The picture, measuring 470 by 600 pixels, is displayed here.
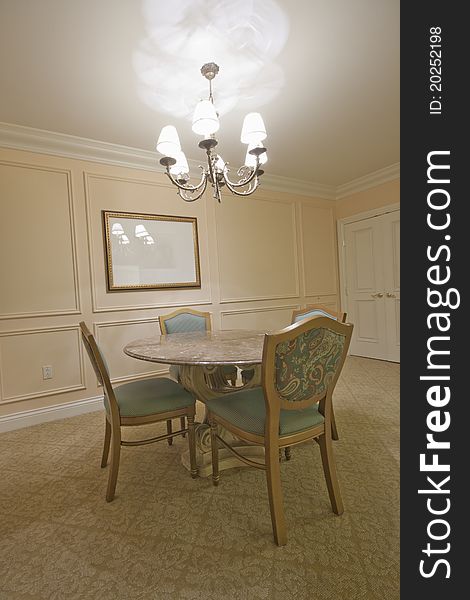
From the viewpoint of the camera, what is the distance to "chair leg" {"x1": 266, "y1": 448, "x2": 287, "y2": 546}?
124 centimetres

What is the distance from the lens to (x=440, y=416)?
33.6 inches

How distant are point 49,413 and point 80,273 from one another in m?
1.28

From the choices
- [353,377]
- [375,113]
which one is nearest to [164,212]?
[375,113]

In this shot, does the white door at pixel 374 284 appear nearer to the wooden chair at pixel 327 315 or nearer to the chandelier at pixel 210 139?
the wooden chair at pixel 327 315

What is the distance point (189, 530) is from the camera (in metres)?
1.35

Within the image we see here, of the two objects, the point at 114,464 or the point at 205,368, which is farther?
the point at 205,368

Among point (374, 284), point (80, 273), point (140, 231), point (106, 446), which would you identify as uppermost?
point (140, 231)

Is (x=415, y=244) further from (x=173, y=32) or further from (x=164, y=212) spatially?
(x=164, y=212)

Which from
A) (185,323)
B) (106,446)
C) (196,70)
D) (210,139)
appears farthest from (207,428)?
(196,70)

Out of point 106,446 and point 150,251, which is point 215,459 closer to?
point 106,446

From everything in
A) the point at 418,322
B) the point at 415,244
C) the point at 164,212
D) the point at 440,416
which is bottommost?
the point at 440,416

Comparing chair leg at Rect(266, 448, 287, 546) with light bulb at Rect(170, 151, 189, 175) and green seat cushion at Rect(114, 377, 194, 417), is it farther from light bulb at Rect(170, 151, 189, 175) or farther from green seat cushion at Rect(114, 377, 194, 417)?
light bulb at Rect(170, 151, 189, 175)

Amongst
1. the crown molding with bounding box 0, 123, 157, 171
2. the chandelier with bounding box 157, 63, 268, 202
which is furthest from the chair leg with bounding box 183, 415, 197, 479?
the crown molding with bounding box 0, 123, 157, 171

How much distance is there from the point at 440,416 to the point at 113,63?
97.2 inches
